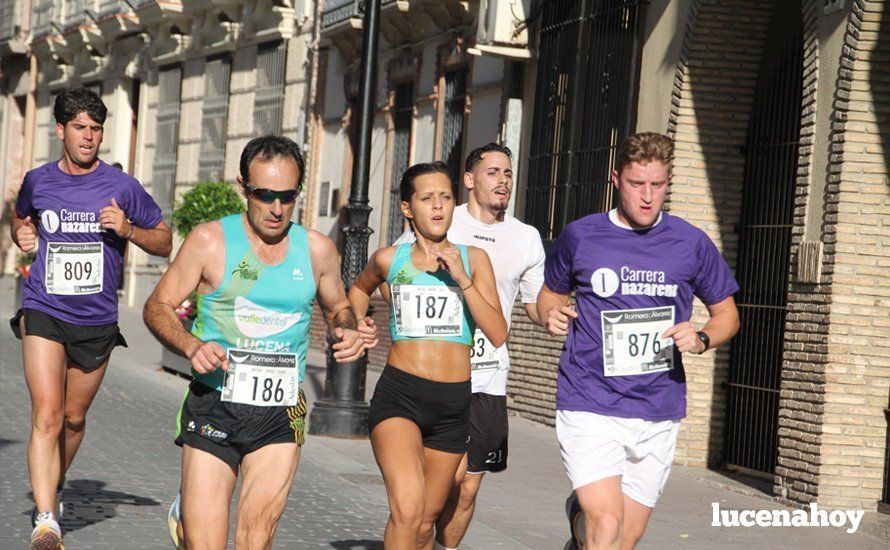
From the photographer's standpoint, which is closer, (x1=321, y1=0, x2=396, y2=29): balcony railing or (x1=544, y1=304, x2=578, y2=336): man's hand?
(x1=544, y1=304, x2=578, y2=336): man's hand

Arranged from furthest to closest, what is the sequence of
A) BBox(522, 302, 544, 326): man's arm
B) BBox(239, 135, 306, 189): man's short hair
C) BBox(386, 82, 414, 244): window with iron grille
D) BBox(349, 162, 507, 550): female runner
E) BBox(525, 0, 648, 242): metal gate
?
BBox(386, 82, 414, 244): window with iron grille
BBox(525, 0, 648, 242): metal gate
BBox(522, 302, 544, 326): man's arm
BBox(349, 162, 507, 550): female runner
BBox(239, 135, 306, 189): man's short hair

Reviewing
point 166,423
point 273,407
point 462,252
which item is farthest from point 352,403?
point 273,407

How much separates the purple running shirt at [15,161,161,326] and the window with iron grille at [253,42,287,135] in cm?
2054

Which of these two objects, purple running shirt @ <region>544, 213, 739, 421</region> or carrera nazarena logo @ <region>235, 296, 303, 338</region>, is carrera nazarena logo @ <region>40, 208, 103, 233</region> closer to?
carrera nazarena logo @ <region>235, 296, 303, 338</region>

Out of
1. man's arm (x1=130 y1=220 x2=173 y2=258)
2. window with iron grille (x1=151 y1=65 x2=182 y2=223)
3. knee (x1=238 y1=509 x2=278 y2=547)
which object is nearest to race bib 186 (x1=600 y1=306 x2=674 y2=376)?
knee (x1=238 y1=509 x2=278 y2=547)

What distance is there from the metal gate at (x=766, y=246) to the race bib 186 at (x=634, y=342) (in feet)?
22.8

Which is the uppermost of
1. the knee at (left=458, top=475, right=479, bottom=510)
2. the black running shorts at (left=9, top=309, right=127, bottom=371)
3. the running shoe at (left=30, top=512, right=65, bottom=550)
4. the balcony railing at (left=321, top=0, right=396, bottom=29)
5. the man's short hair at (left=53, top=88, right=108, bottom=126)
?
the balcony railing at (left=321, top=0, right=396, bottom=29)

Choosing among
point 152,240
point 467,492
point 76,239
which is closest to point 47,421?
point 76,239

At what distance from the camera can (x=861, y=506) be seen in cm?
1142

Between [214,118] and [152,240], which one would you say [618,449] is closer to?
[152,240]

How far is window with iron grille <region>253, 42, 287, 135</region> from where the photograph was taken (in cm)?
2892

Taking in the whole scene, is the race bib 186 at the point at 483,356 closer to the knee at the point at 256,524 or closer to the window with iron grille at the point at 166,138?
the knee at the point at 256,524

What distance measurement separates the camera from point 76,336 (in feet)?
26.7

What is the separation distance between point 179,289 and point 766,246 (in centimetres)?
854
